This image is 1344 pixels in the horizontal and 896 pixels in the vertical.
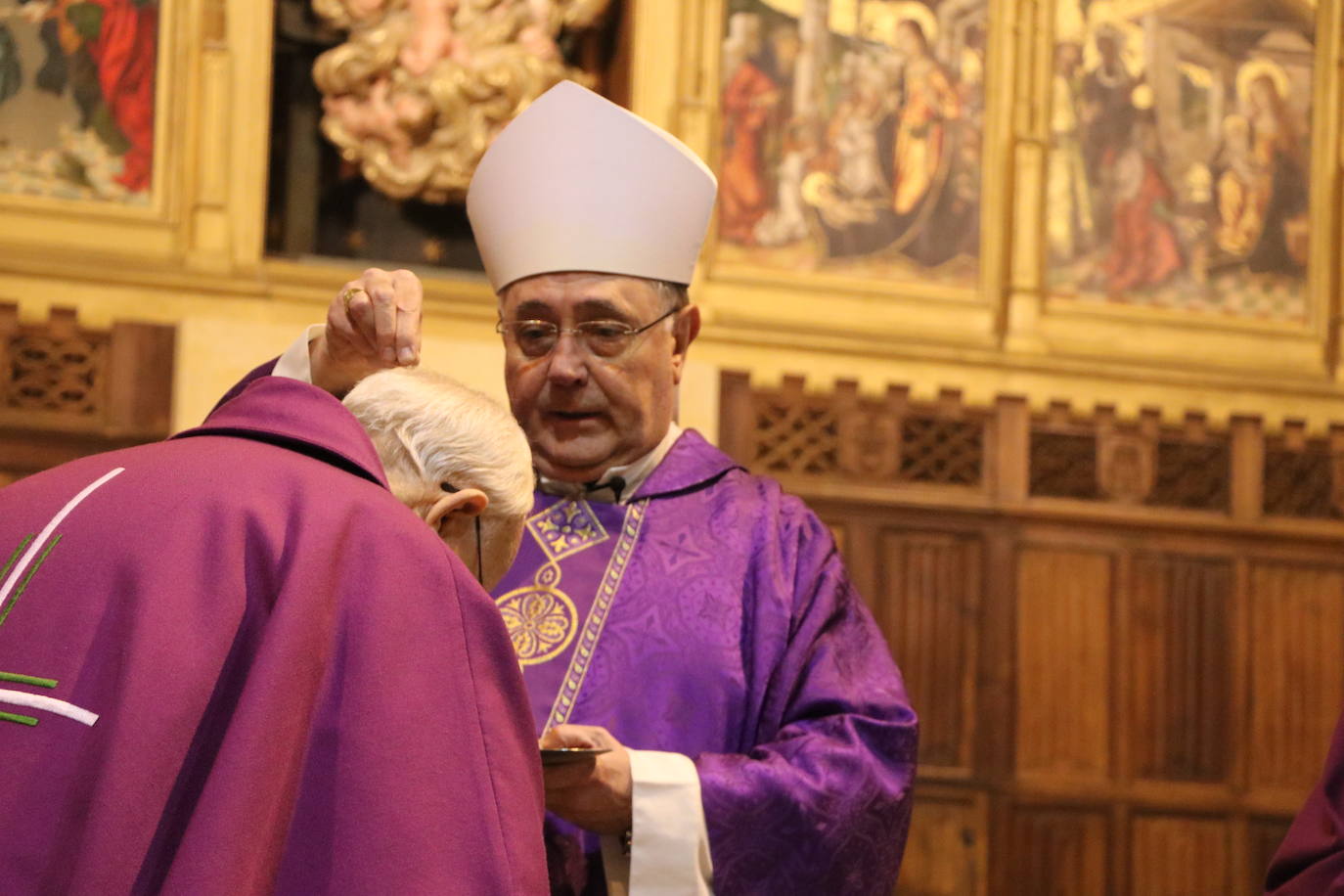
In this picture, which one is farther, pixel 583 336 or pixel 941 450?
pixel 941 450

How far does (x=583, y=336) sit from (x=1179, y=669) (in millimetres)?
2680

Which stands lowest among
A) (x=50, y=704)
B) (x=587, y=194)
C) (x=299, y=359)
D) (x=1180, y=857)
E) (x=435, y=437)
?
(x=1180, y=857)

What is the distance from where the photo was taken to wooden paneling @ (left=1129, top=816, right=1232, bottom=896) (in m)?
4.98

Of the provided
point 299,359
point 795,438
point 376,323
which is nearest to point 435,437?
point 376,323

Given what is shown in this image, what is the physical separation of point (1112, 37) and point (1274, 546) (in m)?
1.78

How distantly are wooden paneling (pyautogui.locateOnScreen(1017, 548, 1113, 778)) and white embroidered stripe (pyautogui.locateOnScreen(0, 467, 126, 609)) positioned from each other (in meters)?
3.73

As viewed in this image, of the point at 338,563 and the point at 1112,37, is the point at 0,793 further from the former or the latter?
the point at 1112,37

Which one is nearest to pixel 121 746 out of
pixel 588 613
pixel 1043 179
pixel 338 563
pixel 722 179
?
pixel 338 563

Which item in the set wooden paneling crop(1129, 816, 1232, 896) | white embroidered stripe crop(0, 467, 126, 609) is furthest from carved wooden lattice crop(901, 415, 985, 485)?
white embroidered stripe crop(0, 467, 126, 609)

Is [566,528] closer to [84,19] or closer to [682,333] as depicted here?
[682,333]

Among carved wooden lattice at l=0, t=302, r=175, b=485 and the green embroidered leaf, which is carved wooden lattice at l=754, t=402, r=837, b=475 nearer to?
carved wooden lattice at l=0, t=302, r=175, b=485

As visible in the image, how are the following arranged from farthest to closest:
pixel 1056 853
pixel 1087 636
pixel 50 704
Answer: pixel 1087 636 < pixel 1056 853 < pixel 50 704

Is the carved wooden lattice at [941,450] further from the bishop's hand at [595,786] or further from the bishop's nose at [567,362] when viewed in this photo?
the bishop's hand at [595,786]

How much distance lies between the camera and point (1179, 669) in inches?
199
